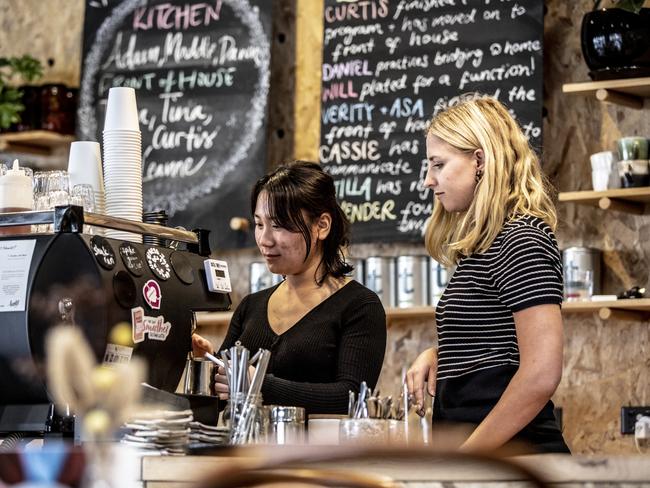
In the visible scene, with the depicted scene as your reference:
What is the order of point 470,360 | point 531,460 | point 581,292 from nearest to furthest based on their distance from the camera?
1. point 531,460
2. point 470,360
3. point 581,292

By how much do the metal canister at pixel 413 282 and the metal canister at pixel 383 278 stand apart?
0.10 ft

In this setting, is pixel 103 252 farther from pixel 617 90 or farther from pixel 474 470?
pixel 617 90

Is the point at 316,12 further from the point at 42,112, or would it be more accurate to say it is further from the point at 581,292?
the point at 581,292

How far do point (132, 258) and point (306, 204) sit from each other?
A: 0.60 m

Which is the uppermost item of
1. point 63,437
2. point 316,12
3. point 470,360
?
point 316,12

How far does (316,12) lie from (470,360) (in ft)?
8.83

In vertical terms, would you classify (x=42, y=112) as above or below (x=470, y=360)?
above

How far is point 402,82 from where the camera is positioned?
4.09 meters

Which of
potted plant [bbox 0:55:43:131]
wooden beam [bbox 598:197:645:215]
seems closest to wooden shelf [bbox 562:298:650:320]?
wooden beam [bbox 598:197:645:215]

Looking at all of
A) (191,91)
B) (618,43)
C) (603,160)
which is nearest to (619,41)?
(618,43)

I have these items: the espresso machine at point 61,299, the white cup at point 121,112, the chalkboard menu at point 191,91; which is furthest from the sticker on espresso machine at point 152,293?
the chalkboard menu at point 191,91

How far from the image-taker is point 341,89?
418 cm

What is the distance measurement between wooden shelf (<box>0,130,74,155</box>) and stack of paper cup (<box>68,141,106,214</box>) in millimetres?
2501

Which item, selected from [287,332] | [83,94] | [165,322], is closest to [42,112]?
[83,94]
